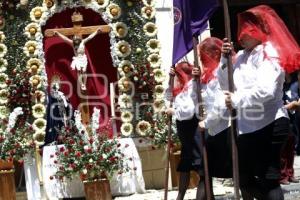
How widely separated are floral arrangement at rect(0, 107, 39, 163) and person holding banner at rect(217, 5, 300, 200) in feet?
→ 14.9

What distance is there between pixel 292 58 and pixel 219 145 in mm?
1346

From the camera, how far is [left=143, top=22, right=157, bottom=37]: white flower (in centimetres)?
992

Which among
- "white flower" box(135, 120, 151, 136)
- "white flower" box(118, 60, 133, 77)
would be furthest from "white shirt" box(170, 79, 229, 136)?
"white flower" box(118, 60, 133, 77)

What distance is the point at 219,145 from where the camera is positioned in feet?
19.5

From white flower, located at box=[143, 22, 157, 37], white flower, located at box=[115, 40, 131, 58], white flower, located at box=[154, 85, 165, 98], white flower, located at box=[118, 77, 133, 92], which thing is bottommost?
white flower, located at box=[154, 85, 165, 98]

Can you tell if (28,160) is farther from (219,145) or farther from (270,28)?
(270,28)

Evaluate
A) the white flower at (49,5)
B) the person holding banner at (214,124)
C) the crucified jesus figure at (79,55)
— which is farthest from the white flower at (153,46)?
the person holding banner at (214,124)

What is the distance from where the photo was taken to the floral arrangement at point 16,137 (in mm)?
8898

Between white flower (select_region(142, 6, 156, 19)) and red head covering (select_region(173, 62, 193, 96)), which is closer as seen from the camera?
red head covering (select_region(173, 62, 193, 96))

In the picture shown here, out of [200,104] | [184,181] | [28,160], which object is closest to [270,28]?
[200,104]

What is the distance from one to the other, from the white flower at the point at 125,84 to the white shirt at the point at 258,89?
15.5 ft

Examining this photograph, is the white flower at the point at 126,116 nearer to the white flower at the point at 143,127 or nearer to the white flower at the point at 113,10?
the white flower at the point at 143,127

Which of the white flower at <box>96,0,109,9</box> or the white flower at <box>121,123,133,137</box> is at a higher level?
the white flower at <box>96,0,109,9</box>

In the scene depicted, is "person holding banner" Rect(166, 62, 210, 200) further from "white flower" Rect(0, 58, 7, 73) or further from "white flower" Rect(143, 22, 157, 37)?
"white flower" Rect(0, 58, 7, 73)
